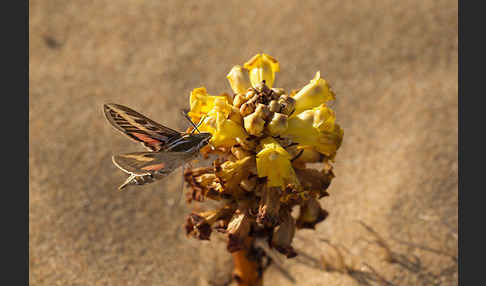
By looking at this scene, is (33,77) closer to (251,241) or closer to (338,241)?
(251,241)

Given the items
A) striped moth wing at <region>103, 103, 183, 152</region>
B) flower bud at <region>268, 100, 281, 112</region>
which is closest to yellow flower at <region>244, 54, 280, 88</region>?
flower bud at <region>268, 100, 281, 112</region>

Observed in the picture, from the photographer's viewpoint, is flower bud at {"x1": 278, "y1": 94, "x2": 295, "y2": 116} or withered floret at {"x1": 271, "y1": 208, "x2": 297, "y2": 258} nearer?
flower bud at {"x1": 278, "y1": 94, "x2": 295, "y2": 116}

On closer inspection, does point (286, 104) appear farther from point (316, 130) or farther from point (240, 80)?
point (240, 80)

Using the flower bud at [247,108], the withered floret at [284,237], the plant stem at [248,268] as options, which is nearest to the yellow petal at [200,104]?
the flower bud at [247,108]

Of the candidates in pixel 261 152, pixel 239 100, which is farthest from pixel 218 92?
pixel 261 152

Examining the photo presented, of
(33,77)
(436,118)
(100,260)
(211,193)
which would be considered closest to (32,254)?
(100,260)

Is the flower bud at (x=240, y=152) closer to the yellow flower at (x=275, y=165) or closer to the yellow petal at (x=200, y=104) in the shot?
the yellow flower at (x=275, y=165)

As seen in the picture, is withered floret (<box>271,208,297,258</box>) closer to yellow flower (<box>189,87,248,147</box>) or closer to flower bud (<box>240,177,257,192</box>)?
flower bud (<box>240,177,257,192</box>)
